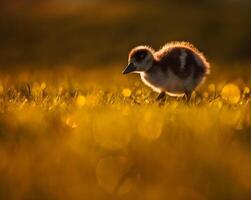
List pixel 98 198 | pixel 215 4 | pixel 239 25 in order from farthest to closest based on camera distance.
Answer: pixel 215 4, pixel 239 25, pixel 98 198

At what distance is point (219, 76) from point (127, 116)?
28.5ft

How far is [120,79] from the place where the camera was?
14.6m

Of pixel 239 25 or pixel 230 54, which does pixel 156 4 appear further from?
pixel 230 54

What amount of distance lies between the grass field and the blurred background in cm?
1265

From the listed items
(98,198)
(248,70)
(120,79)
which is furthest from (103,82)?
(98,198)

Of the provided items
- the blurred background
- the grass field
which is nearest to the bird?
the grass field

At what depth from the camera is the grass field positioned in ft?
13.6

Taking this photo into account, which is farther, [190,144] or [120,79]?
[120,79]

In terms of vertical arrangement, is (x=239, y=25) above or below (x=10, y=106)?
above

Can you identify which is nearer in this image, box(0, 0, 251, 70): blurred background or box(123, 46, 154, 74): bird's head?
box(123, 46, 154, 74): bird's head

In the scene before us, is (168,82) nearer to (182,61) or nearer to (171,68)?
(171,68)

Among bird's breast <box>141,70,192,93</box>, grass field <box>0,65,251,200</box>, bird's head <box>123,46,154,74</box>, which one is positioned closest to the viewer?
grass field <box>0,65,251,200</box>

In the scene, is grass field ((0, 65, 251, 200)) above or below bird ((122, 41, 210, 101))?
below

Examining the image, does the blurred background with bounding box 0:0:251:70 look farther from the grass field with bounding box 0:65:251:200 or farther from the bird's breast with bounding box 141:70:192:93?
the grass field with bounding box 0:65:251:200
